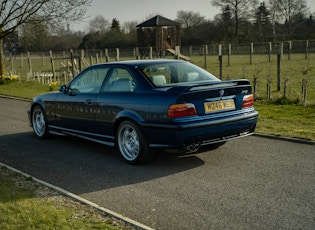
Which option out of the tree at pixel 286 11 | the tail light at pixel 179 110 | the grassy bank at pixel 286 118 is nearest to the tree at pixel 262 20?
the tree at pixel 286 11

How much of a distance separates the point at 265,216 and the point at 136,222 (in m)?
1.35

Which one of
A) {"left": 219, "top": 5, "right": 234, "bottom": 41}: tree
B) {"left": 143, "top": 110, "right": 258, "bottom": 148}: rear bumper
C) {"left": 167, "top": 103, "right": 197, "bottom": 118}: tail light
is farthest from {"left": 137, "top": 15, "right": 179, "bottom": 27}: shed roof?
{"left": 167, "top": 103, "right": 197, "bottom": 118}: tail light

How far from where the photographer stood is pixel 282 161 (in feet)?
19.9

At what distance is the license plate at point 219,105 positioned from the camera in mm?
5750

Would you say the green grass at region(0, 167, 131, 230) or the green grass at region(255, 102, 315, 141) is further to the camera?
the green grass at region(255, 102, 315, 141)

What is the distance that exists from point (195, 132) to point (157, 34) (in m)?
36.2

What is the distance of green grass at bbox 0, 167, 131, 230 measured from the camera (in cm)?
395

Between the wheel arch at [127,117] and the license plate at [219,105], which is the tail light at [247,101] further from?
the wheel arch at [127,117]

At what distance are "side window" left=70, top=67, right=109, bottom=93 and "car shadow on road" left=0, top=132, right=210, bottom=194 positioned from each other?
1160 millimetres

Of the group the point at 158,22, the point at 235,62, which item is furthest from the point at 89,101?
the point at 158,22

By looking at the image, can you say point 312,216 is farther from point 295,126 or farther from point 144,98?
point 295,126

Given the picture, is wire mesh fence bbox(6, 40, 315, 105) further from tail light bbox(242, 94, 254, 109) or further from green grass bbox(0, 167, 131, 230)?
green grass bbox(0, 167, 131, 230)

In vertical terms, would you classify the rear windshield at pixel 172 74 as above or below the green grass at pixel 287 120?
above

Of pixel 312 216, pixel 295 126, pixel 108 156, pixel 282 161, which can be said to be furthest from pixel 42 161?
pixel 295 126
